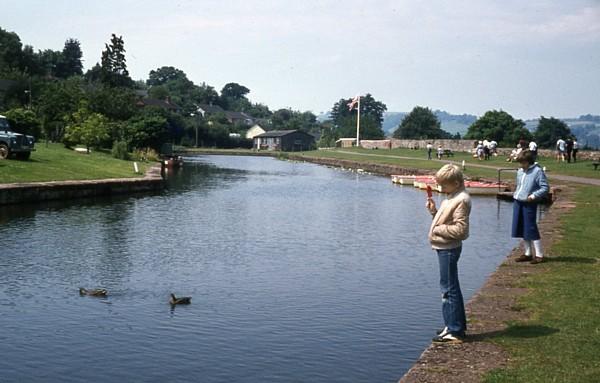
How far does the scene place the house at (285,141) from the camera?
153 meters

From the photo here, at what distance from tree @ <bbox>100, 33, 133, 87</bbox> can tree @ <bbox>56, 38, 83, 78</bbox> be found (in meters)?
64.0

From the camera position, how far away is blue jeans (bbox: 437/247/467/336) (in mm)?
9453

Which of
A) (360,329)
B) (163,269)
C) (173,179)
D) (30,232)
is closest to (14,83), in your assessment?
(173,179)

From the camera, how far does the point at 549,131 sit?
133875 mm

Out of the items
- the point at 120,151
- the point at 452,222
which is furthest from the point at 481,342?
the point at 120,151

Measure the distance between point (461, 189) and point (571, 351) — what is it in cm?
227

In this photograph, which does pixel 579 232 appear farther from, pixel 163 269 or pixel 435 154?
pixel 435 154

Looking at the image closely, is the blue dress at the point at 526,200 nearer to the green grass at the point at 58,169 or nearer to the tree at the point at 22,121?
the green grass at the point at 58,169

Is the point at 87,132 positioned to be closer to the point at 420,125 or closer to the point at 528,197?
the point at 528,197

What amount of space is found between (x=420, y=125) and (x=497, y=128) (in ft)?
131

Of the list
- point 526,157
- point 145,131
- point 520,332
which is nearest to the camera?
point 520,332

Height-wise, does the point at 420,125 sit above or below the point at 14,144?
above

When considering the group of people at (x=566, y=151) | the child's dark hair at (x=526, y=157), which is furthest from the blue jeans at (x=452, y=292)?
the group of people at (x=566, y=151)

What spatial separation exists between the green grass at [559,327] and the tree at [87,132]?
47049 millimetres
